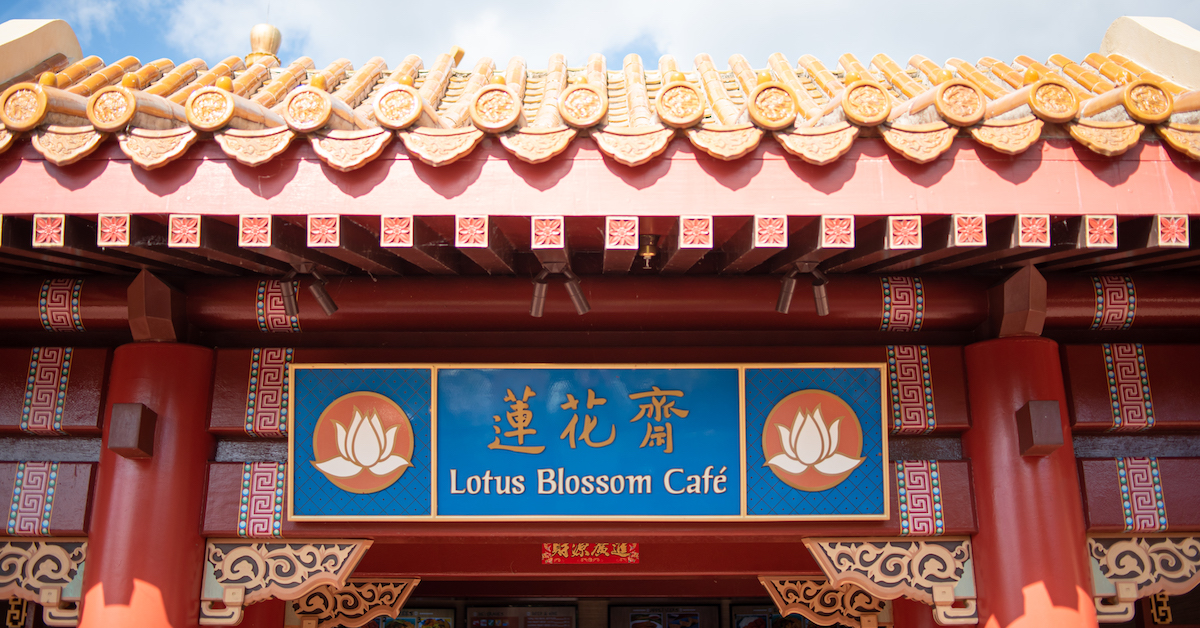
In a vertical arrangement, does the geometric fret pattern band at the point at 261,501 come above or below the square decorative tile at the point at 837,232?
below

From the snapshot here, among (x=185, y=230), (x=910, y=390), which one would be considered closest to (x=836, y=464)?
(x=910, y=390)

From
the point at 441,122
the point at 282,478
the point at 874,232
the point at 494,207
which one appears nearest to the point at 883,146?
the point at 874,232

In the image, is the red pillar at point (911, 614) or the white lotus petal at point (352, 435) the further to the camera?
the red pillar at point (911, 614)

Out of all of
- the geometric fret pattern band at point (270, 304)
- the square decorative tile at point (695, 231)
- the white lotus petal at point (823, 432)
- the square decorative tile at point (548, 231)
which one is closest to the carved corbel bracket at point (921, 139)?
the square decorative tile at point (695, 231)

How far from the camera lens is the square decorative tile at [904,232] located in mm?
2799

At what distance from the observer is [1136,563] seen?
3695 mm

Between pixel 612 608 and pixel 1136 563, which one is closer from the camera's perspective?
pixel 1136 563

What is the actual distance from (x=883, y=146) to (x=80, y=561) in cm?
416

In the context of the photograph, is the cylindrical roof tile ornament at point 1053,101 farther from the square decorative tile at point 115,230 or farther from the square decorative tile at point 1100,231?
the square decorative tile at point 115,230

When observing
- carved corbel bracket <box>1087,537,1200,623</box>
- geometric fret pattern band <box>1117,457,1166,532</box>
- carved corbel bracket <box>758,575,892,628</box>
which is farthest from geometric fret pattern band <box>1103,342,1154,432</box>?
carved corbel bracket <box>758,575,892,628</box>

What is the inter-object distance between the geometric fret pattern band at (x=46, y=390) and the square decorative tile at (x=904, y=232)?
158 inches

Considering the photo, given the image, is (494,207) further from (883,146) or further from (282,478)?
(282,478)

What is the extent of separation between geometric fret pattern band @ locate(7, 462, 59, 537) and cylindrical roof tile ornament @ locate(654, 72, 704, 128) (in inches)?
138

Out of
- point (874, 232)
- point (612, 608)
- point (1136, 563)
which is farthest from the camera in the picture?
point (612, 608)
